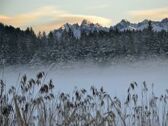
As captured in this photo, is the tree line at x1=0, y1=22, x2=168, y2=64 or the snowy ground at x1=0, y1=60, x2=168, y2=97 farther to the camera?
the tree line at x1=0, y1=22, x2=168, y2=64

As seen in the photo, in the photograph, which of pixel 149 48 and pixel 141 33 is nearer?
pixel 149 48

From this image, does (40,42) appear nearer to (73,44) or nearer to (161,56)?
(73,44)

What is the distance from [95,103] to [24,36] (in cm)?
7175

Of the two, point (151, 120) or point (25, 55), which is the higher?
point (151, 120)

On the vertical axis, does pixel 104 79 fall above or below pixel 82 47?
above

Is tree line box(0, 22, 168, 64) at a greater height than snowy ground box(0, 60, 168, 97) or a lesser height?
lesser

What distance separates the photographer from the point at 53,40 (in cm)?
7662

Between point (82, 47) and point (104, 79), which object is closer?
point (104, 79)

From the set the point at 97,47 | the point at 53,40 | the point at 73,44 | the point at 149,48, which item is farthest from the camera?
the point at 53,40

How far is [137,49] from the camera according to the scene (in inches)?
2515

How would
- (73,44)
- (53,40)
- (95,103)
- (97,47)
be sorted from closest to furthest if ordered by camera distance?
(95,103)
(97,47)
(73,44)
(53,40)

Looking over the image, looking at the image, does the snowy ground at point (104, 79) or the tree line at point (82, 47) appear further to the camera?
the tree line at point (82, 47)

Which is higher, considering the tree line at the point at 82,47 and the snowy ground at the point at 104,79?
the snowy ground at the point at 104,79

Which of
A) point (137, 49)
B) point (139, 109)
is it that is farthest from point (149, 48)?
point (139, 109)
